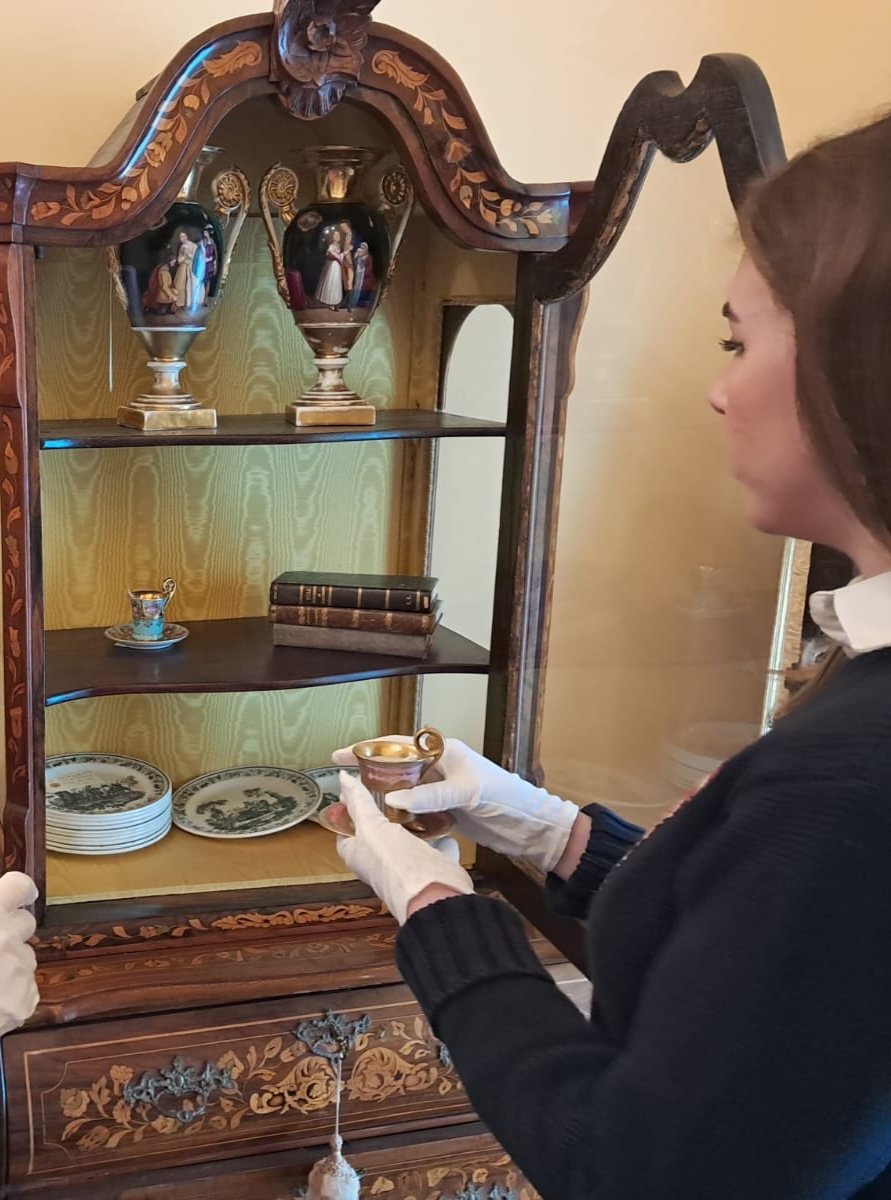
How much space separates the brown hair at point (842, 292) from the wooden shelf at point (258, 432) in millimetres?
726

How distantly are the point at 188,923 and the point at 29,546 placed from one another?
492mm

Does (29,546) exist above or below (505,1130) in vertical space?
above

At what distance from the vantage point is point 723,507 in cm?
124

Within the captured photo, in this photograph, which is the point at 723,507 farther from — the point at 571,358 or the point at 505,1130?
the point at 505,1130

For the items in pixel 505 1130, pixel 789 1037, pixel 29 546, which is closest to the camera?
pixel 789 1037

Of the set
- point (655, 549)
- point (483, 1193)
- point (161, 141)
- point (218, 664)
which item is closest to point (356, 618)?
point (218, 664)

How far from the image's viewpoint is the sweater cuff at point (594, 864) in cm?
110

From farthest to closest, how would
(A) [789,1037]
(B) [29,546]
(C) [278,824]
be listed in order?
(C) [278,824], (B) [29,546], (A) [789,1037]

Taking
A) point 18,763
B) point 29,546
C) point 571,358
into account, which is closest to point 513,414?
point 571,358

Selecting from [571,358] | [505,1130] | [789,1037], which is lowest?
[505,1130]

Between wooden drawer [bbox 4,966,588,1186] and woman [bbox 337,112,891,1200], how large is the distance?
0.53m

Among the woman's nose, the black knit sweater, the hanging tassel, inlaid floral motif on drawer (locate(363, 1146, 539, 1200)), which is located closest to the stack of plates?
the hanging tassel

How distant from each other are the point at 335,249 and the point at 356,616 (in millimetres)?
482

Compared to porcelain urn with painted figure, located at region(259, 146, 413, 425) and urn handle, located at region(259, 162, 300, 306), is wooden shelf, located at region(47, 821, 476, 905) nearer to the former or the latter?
porcelain urn with painted figure, located at region(259, 146, 413, 425)
